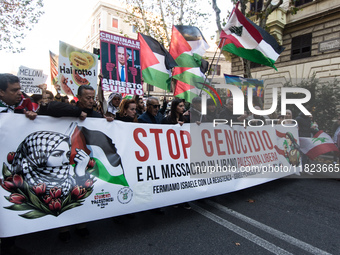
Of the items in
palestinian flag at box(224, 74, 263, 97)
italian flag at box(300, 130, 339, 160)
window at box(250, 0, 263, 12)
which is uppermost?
window at box(250, 0, 263, 12)

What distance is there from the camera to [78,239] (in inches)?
107

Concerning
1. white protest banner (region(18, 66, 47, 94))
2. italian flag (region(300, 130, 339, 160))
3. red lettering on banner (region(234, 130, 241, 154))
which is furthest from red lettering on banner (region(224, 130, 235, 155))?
white protest banner (region(18, 66, 47, 94))

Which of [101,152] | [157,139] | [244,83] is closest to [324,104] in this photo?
[244,83]

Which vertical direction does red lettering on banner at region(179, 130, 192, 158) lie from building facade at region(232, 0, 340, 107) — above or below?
below

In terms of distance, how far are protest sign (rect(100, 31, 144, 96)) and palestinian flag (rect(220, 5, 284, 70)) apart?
74.5 inches

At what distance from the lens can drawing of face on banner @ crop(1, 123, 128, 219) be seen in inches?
92.7

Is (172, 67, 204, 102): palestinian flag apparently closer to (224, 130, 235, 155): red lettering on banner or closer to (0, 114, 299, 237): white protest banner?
(224, 130, 235, 155): red lettering on banner

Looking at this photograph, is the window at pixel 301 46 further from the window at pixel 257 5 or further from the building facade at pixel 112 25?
the building facade at pixel 112 25

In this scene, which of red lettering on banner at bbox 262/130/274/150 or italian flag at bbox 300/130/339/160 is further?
italian flag at bbox 300/130/339/160

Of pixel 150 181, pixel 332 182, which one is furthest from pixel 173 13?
pixel 150 181

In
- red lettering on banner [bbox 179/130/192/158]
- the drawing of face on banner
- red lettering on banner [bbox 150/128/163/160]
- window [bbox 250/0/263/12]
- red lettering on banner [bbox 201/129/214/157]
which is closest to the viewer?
the drawing of face on banner

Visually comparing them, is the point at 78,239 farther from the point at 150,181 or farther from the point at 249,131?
the point at 249,131

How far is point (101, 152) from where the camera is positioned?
2.87 meters

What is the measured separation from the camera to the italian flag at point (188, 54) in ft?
17.6
